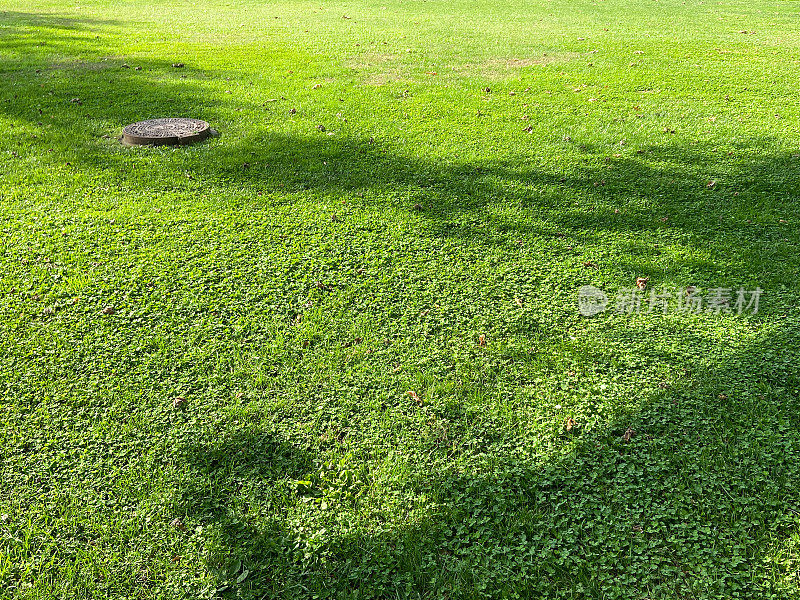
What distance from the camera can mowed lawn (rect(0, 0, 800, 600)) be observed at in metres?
2.28

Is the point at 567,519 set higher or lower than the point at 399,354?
lower

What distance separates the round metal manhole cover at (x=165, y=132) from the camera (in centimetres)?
587

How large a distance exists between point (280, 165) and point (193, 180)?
78 centimetres

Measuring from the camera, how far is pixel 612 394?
9.82 ft

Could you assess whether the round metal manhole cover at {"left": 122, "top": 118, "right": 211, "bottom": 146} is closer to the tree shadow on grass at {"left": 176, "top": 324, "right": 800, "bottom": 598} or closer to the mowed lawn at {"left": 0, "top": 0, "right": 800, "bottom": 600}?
the mowed lawn at {"left": 0, "top": 0, "right": 800, "bottom": 600}

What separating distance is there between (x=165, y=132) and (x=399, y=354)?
406cm

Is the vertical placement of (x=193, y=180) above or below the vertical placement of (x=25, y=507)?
above

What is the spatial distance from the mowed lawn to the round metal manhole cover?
0.17m

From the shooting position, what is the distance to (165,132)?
601 centimetres

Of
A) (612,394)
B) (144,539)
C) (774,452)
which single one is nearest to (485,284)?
(612,394)

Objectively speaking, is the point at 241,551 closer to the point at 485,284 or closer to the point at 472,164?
the point at 485,284

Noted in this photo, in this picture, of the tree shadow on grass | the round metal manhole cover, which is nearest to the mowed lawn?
the tree shadow on grass

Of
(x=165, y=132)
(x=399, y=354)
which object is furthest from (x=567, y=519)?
(x=165, y=132)

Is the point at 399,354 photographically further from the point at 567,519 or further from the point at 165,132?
the point at 165,132
